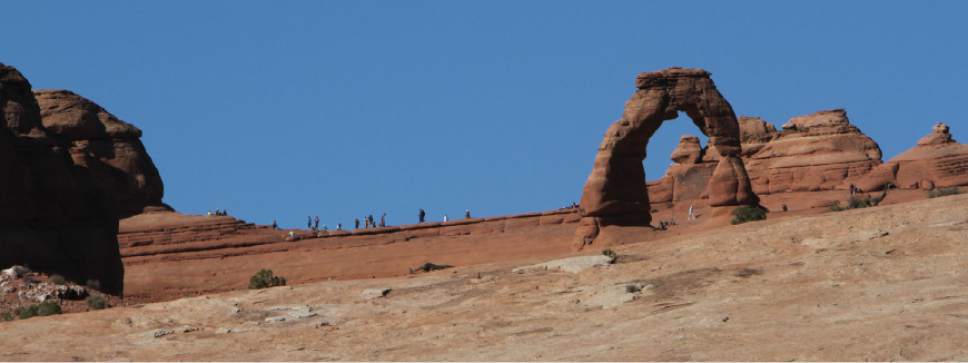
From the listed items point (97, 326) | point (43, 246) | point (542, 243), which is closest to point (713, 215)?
point (542, 243)

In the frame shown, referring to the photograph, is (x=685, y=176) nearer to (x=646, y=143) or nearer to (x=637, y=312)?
(x=646, y=143)

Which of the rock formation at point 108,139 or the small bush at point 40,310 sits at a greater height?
the rock formation at point 108,139

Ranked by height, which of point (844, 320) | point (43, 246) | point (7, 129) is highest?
point (7, 129)

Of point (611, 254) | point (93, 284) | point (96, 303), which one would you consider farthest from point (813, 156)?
point (96, 303)

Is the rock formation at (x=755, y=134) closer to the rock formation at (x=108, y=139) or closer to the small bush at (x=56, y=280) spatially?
the rock formation at (x=108, y=139)

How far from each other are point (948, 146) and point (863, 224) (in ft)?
132

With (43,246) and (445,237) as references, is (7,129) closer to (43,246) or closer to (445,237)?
(43,246)

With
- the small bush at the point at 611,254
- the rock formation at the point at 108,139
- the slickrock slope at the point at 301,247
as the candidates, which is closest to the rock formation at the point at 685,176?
the slickrock slope at the point at 301,247

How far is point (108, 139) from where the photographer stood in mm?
74688

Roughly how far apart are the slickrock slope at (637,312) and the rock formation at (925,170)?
112ft

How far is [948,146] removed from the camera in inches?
2800

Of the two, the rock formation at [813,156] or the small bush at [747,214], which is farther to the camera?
the rock formation at [813,156]

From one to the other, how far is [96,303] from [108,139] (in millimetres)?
43448

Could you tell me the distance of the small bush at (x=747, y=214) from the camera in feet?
147
